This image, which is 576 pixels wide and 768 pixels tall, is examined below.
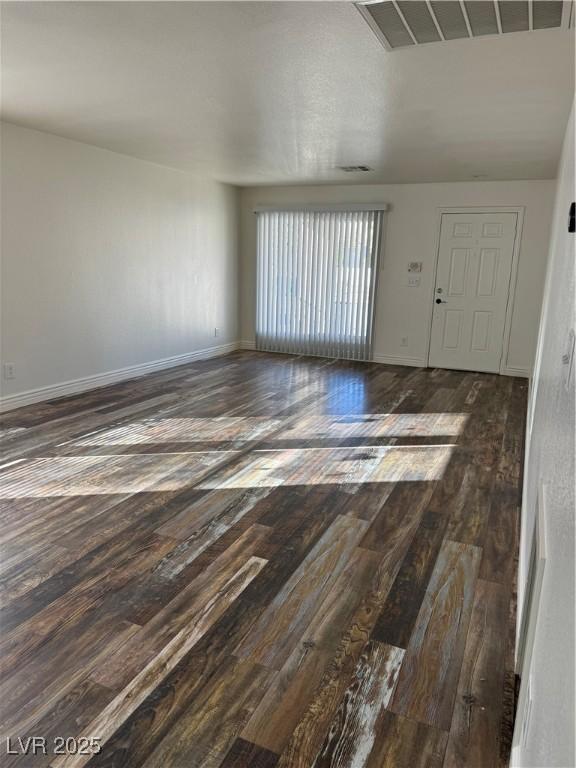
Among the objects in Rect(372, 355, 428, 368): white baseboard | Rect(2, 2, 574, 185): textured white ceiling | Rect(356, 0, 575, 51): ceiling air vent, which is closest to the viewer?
Rect(356, 0, 575, 51): ceiling air vent

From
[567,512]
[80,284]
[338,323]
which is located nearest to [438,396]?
[338,323]

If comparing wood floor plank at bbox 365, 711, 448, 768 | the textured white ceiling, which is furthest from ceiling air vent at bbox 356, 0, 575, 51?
wood floor plank at bbox 365, 711, 448, 768

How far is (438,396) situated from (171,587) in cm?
407

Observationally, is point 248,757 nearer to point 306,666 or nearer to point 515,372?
point 306,666

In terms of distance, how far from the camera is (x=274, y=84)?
10.3 feet

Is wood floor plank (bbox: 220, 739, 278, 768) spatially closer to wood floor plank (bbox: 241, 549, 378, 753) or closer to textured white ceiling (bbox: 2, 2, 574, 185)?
wood floor plank (bbox: 241, 549, 378, 753)

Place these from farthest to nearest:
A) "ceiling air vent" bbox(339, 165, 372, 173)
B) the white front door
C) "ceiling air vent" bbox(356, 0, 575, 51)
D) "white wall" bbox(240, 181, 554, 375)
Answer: the white front door
"white wall" bbox(240, 181, 554, 375)
"ceiling air vent" bbox(339, 165, 372, 173)
"ceiling air vent" bbox(356, 0, 575, 51)

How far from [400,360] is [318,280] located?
162cm

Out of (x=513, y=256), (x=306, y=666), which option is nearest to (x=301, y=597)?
(x=306, y=666)

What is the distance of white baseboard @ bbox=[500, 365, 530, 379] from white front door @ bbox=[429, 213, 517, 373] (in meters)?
0.08

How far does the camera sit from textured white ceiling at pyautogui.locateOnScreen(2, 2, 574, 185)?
7.84 feet

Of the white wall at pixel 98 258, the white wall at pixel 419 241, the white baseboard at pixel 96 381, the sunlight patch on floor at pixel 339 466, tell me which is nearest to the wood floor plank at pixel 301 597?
the sunlight patch on floor at pixel 339 466

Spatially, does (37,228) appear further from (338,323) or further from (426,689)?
(426,689)

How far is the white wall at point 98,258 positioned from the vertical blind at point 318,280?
81cm
